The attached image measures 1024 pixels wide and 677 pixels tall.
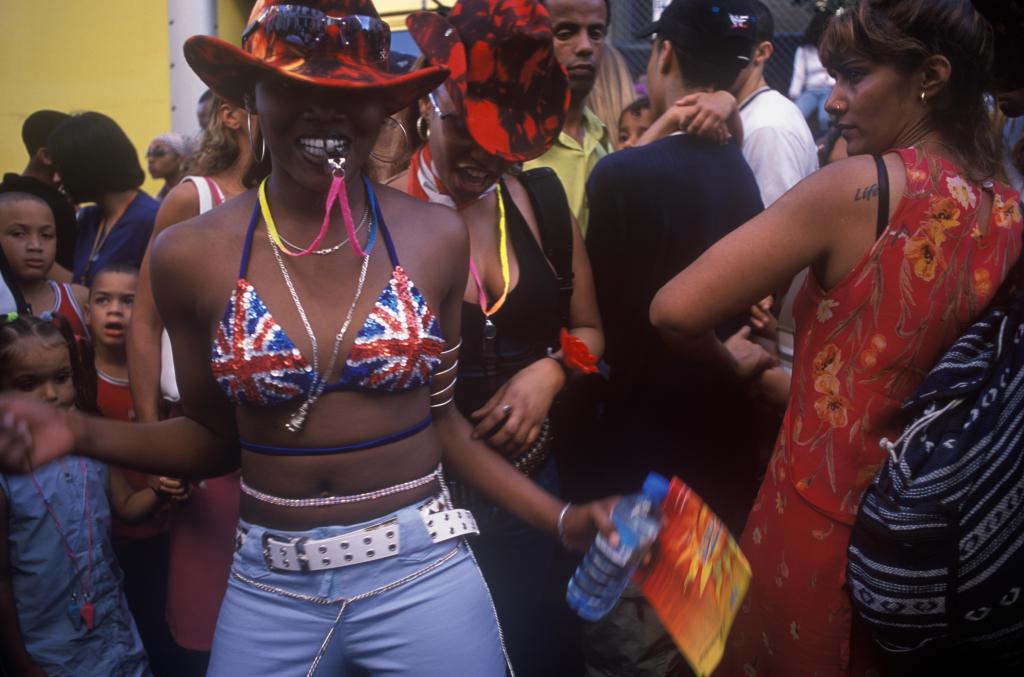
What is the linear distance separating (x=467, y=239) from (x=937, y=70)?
3.49 ft

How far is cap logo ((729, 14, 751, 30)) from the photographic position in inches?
112

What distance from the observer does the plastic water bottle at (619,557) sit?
159 centimetres

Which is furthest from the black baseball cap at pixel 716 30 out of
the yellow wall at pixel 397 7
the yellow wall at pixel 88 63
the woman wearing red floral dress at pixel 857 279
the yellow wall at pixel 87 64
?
the yellow wall at pixel 88 63

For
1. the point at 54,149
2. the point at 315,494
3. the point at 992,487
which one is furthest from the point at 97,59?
the point at 992,487

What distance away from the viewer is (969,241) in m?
1.74

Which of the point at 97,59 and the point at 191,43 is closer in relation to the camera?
the point at 191,43

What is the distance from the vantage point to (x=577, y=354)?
236cm

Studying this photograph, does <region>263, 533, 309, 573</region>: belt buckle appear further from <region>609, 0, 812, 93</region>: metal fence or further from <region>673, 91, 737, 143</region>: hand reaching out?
<region>609, 0, 812, 93</region>: metal fence

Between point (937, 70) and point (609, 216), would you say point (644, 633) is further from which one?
point (937, 70)

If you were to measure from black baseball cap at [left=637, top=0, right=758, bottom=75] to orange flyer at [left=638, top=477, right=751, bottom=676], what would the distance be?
5.84 ft

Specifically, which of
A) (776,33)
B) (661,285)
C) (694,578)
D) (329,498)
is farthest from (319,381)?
(776,33)

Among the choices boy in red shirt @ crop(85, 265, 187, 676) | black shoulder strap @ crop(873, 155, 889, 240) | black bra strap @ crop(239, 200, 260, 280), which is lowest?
boy in red shirt @ crop(85, 265, 187, 676)

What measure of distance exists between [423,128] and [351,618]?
1.45m

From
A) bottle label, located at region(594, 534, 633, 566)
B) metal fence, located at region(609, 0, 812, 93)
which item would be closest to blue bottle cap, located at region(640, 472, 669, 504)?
bottle label, located at region(594, 534, 633, 566)
